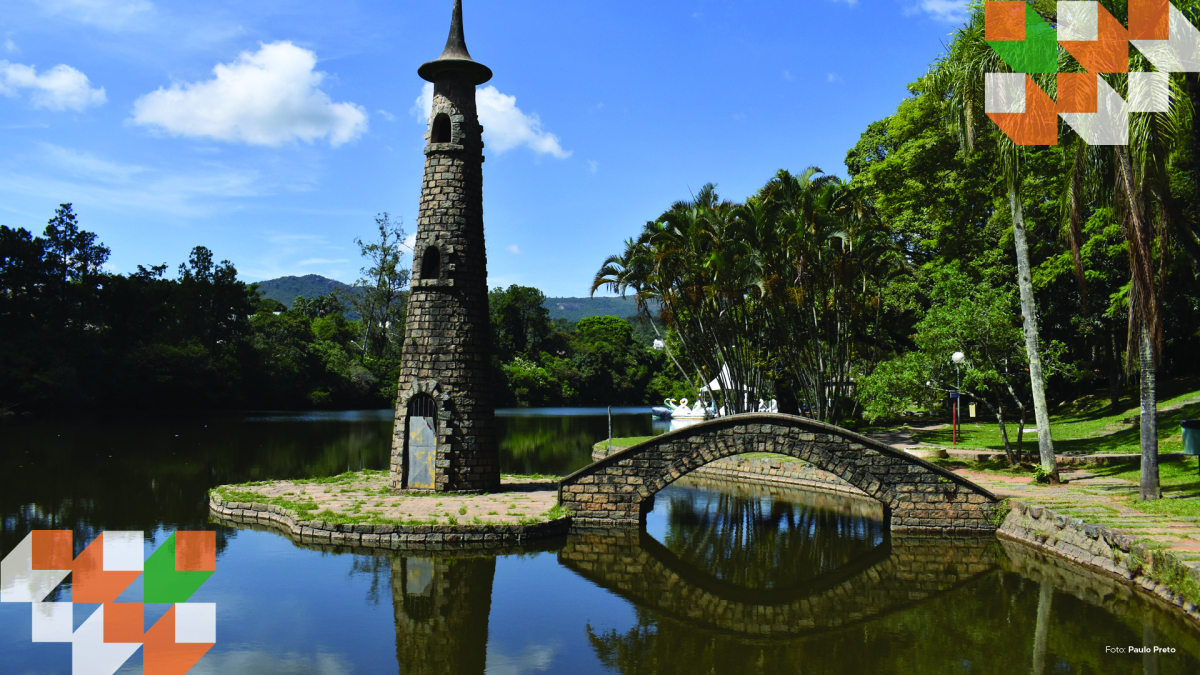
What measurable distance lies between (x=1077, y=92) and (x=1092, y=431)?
15279mm

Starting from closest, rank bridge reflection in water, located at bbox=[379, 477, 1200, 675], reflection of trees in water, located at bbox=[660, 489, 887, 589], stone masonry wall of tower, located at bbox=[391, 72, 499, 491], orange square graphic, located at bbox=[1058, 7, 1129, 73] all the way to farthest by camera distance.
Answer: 1. bridge reflection in water, located at bbox=[379, 477, 1200, 675]
2. orange square graphic, located at bbox=[1058, 7, 1129, 73]
3. reflection of trees in water, located at bbox=[660, 489, 887, 589]
4. stone masonry wall of tower, located at bbox=[391, 72, 499, 491]

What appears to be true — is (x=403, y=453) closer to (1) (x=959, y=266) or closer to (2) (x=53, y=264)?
(1) (x=959, y=266)

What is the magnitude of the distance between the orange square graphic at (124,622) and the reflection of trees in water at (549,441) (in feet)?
48.6

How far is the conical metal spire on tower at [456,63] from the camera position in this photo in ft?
57.2

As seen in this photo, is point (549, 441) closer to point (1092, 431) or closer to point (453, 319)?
point (453, 319)

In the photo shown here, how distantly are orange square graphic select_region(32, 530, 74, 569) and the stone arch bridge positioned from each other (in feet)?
29.8

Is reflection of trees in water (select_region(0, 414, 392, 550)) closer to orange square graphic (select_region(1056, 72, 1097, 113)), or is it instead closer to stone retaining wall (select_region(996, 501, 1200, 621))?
stone retaining wall (select_region(996, 501, 1200, 621))

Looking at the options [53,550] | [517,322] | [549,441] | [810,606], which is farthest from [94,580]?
[517,322]

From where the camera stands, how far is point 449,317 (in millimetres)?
17203

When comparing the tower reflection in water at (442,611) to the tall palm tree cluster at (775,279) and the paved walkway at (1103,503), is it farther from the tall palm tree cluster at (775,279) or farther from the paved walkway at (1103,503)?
the tall palm tree cluster at (775,279)

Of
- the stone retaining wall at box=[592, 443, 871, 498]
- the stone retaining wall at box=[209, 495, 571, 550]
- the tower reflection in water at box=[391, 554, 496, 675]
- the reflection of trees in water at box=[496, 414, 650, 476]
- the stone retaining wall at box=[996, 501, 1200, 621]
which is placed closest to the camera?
the tower reflection in water at box=[391, 554, 496, 675]

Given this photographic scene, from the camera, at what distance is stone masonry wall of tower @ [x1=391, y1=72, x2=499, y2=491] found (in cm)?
1702

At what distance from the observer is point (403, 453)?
17.2m

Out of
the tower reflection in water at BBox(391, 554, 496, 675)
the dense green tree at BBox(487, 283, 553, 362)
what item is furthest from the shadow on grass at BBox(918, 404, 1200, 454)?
the dense green tree at BBox(487, 283, 553, 362)
